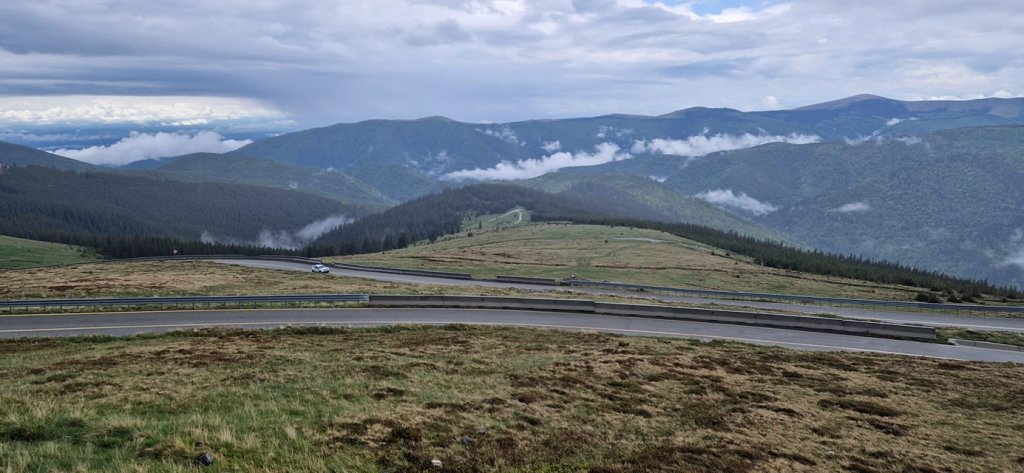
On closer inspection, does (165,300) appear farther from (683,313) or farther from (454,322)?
(683,313)

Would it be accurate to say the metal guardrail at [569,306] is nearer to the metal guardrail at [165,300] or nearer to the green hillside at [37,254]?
the metal guardrail at [165,300]

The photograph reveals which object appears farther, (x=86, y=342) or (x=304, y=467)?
(x=86, y=342)

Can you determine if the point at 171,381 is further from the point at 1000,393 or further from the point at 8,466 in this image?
the point at 1000,393

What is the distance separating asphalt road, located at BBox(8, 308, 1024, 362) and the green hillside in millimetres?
128144

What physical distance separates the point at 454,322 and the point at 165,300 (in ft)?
60.3

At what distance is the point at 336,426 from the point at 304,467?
8.47 ft

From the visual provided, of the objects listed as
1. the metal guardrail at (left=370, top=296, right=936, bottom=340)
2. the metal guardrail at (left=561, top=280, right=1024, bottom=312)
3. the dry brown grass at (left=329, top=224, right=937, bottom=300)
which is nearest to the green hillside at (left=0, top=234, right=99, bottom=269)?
the dry brown grass at (left=329, top=224, right=937, bottom=300)

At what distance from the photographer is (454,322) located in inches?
1330

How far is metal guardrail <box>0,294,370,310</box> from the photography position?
108 feet

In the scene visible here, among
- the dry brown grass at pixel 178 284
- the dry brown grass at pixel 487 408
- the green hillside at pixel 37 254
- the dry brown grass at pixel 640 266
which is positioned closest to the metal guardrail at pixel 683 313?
the dry brown grass at pixel 178 284

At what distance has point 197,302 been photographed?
3712 cm

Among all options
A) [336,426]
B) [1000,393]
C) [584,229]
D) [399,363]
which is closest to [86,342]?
[399,363]

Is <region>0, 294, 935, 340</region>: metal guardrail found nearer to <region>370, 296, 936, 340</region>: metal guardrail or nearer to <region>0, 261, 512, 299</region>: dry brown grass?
<region>370, 296, 936, 340</region>: metal guardrail

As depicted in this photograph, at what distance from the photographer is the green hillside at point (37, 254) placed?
134050 millimetres
